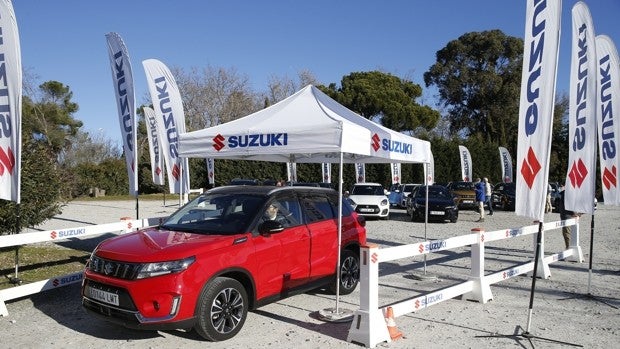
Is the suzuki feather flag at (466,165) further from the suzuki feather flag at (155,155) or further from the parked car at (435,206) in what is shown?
the suzuki feather flag at (155,155)

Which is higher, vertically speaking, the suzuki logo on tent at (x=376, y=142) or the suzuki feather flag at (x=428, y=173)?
the suzuki logo on tent at (x=376, y=142)

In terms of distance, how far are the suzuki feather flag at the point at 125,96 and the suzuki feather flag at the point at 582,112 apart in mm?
7783

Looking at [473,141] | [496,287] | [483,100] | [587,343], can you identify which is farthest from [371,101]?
[587,343]

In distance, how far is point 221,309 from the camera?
5305mm

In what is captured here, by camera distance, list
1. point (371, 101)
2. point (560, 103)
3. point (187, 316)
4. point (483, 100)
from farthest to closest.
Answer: point (560, 103) < point (483, 100) < point (371, 101) < point (187, 316)

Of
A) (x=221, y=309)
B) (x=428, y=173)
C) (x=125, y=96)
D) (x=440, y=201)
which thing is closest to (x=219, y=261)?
(x=221, y=309)

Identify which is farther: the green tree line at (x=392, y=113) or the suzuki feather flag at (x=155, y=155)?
the green tree line at (x=392, y=113)

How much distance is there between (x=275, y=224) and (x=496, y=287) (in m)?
4.46

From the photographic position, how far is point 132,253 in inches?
205

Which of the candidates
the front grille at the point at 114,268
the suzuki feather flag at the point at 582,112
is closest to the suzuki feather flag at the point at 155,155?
the front grille at the point at 114,268

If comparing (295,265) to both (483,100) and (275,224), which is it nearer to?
(275,224)

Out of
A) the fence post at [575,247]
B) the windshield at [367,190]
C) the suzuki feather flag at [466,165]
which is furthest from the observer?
the suzuki feather flag at [466,165]

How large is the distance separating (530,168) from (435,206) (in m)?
13.4

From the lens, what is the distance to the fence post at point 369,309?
5301mm
